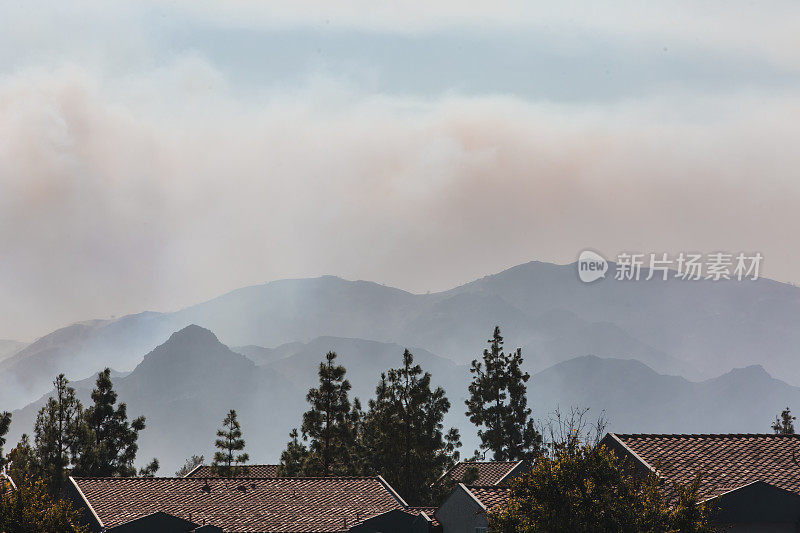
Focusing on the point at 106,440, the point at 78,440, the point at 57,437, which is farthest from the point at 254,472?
the point at 57,437

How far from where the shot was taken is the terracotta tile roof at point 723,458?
128 ft

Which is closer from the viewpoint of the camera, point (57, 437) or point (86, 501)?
point (86, 501)

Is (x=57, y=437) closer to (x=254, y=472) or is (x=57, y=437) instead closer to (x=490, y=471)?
(x=254, y=472)

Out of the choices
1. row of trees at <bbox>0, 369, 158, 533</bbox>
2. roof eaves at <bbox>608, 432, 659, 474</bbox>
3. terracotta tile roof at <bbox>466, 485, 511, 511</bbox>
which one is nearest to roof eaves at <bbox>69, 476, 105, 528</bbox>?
row of trees at <bbox>0, 369, 158, 533</bbox>

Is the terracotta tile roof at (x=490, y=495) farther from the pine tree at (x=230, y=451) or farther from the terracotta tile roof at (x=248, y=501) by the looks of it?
the pine tree at (x=230, y=451)

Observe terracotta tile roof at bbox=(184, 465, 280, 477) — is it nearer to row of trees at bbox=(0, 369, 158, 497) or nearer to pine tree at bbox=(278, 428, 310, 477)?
pine tree at bbox=(278, 428, 310, 477)

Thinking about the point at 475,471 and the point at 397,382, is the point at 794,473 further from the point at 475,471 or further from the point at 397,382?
the point at 397,382

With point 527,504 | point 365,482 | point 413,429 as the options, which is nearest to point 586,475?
point 527,504

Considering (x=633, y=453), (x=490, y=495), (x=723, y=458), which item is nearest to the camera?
(x=633, y=453)

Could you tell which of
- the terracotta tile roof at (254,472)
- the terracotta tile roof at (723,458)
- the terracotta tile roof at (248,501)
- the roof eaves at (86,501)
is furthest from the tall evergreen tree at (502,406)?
the terracotta tile roof at (723,458)

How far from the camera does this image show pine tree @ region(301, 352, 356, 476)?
88.7 metres

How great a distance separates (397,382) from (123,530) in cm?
4131

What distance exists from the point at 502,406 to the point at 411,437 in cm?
1615

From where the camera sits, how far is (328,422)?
89.0m
